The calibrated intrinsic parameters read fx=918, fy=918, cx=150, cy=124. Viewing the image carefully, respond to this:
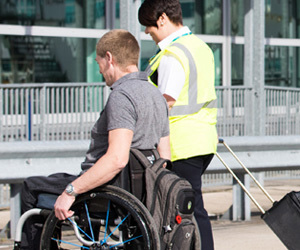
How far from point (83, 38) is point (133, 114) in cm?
883

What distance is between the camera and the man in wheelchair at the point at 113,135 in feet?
14.3

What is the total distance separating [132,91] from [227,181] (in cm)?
630

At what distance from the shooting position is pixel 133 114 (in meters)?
4.45

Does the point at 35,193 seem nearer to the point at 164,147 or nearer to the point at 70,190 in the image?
the point at 70,190

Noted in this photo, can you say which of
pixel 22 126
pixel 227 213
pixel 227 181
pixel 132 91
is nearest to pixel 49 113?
pixel 22 126

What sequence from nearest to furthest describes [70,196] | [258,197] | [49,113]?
[70,196], [258,197], [49,113]

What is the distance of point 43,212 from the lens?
4.56m

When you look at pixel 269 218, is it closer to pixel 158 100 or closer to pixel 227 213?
pixel 158 100

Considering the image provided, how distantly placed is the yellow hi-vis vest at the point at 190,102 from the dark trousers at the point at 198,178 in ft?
0.17

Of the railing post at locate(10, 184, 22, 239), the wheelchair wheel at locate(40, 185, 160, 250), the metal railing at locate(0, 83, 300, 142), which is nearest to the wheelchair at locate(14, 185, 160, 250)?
the wheelchair wheel at locate(40, 185, 160, 250)

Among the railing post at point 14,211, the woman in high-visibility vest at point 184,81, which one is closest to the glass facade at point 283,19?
the railing post at point 14,211

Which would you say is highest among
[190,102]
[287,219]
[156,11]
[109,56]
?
[156,11]

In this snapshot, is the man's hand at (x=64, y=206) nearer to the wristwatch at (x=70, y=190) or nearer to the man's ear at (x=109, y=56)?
the wristwatch at (x=70, y=190)

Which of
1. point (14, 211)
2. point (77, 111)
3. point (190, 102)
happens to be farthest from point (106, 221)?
point (77, 111)
